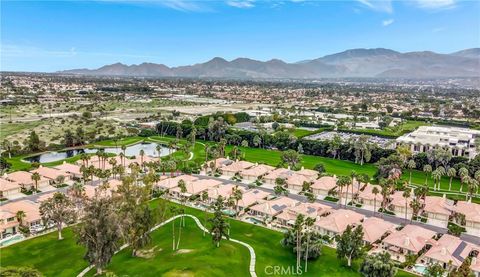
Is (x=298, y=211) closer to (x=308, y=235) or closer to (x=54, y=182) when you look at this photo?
(x=308, y=235)

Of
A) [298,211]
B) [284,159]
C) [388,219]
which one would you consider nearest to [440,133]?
[284,159]

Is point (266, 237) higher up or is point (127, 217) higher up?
point (127, 217)

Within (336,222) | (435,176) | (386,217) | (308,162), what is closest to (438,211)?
(386,217)

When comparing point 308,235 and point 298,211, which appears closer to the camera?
point 308,235

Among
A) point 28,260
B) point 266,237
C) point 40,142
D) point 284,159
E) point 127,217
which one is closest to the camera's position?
Result: point 127,217

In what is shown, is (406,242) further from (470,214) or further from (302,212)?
(470,214)

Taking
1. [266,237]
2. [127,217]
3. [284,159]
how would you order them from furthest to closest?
1. [284,159]
2. [266,237]
3. [127,217]
